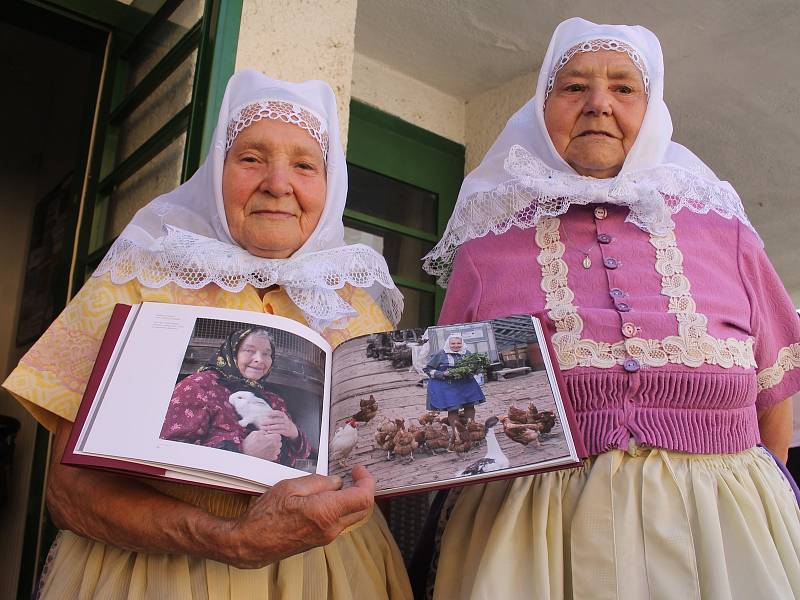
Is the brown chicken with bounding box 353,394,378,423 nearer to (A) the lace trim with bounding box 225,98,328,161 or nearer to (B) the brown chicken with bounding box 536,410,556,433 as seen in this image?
(B) the brown chicken with bounding box 536,410,556,433

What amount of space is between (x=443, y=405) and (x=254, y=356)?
0.33 metres

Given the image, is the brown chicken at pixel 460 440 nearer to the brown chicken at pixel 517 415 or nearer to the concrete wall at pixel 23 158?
the brown chicken at pixel 517 415

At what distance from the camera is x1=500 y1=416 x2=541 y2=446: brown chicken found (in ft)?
4.03

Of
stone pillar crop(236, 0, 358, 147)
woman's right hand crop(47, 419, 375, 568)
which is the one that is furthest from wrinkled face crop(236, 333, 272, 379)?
stone pillar crop(236, 0, 358, 147)

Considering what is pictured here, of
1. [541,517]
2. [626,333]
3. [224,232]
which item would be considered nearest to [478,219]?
[626,333]

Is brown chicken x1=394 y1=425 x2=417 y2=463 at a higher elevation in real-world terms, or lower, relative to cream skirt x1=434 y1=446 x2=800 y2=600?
higher

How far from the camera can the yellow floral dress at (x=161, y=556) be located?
52.1 inches

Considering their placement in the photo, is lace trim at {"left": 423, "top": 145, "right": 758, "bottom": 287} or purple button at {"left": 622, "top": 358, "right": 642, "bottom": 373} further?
lace trim at {"left": 423, "top": 145, "right": 758, "bottom": 287}

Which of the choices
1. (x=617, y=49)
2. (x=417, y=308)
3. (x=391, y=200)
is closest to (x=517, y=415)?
(x=617, y=49)

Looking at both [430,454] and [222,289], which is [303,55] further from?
[430,454]

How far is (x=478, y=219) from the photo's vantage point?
1.70 m

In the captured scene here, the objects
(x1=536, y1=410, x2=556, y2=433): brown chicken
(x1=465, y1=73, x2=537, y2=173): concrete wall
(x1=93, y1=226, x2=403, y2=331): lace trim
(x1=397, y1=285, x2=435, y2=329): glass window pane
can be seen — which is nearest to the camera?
(x1=536, y1=410, x2=556, y2=433): brown chicken

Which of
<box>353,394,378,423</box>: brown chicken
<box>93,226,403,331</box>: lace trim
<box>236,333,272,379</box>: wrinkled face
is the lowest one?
<box>353,394,378,423</box>: brown chicken

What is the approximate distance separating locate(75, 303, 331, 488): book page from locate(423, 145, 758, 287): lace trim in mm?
532
